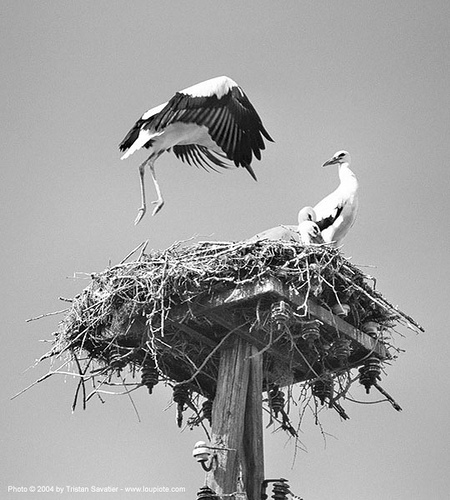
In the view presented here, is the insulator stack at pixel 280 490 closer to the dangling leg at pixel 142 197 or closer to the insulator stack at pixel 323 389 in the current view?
the insulator stack at pixel 323 389

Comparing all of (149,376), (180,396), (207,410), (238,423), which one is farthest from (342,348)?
(149,376)

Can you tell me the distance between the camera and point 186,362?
8109mm

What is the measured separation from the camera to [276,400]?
830cm

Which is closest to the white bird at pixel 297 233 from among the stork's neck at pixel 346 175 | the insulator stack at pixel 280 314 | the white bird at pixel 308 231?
the white bird at pixel 308 231

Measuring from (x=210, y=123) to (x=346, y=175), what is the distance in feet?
8.23

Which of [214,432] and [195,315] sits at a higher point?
[195,315]

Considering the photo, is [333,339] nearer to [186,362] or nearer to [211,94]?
[186,362]

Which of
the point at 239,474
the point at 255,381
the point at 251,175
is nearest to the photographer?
the point at 239,474

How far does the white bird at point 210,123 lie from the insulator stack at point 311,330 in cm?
208

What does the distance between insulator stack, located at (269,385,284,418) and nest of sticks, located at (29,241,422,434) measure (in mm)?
12

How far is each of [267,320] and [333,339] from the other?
0.70 m

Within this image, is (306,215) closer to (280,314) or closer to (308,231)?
(308,231)

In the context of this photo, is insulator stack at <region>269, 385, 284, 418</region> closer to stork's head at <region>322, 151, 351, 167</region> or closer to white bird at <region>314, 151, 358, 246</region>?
white bird at <region>314, 151, 358, 246</region>

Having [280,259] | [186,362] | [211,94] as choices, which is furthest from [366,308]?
[211,94]
